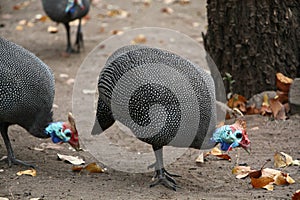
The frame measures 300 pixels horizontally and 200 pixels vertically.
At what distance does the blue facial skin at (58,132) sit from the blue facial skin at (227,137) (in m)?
0.88

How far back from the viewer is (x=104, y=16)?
898cm

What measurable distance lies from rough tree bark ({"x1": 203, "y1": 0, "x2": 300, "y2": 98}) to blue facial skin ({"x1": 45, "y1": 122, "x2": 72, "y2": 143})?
184cm

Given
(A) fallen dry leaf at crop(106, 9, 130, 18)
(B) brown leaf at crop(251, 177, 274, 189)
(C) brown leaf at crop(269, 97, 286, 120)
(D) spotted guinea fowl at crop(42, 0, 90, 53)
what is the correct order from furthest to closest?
(A) fallen dry leaf at crop(106, 9, 130, 18) < (D) spotted guinea fowl at crop(42, 0, 90, 53) < (C) brown leaf at crop(269, 97, 286, 120) < (B) brown leaf at crop(251, 177, 274, 189)

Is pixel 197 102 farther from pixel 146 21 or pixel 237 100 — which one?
pixel 146 21

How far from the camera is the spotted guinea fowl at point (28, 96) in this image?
368cm

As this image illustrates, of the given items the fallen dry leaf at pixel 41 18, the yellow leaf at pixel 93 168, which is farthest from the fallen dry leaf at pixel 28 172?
the fallen dry leaf at pixel 41 18

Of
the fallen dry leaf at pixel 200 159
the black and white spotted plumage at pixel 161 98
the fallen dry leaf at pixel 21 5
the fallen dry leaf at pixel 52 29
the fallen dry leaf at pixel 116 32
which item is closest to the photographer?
the black and white spotted plumage at pixel 161 98

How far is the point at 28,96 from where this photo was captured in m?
3.73

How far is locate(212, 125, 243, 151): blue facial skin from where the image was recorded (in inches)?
134

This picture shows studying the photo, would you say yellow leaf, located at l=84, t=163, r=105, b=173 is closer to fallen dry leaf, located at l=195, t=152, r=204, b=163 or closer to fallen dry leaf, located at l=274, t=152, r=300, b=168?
fallen dry leaf, located at l=195, t=152, r=204, b=163

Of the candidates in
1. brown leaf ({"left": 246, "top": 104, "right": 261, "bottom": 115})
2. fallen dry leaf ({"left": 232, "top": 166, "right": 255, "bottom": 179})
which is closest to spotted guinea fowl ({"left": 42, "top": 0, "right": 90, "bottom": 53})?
brown leaf ({"left": 246, "top": 104, "right": 261, "bottom": 115})

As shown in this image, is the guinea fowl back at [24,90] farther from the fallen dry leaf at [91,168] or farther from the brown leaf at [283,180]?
the brown leaf at [283,180]

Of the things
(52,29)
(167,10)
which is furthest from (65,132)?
(167,10)

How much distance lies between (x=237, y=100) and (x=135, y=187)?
1649 millimetres
